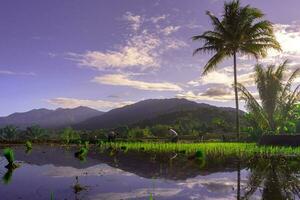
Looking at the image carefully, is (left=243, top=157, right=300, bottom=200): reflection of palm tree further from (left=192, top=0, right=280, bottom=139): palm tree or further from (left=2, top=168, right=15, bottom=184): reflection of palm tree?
(left=192, top=0, right=280, bottom=139): palm tree

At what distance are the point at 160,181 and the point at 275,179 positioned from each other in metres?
2.85

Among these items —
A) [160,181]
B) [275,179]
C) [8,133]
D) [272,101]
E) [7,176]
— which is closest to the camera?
[275,179]

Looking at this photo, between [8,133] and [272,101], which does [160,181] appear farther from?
[8,133]

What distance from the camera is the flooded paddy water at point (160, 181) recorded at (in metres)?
7.67

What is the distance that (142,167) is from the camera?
41.7 feet

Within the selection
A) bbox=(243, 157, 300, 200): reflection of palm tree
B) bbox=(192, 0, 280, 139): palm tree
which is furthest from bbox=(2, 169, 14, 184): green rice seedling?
bbox=(192, 0, 280, 139): palm tree

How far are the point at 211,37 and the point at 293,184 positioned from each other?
22.2 meters

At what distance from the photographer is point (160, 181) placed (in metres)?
9.47

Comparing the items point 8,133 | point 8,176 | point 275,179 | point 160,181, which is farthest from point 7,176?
point 8,133

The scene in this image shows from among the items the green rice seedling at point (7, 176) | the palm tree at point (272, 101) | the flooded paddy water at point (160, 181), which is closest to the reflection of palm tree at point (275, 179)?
the flooded paddy water at point (160, 181)

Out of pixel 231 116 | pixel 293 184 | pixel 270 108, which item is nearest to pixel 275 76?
pixel 270 108

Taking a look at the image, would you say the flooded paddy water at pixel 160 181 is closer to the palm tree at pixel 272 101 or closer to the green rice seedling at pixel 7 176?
the green rice seedling at pixel 7 176

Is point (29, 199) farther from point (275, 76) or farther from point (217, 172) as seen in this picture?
point (275, 76)

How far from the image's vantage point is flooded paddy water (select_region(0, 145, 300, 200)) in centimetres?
767
